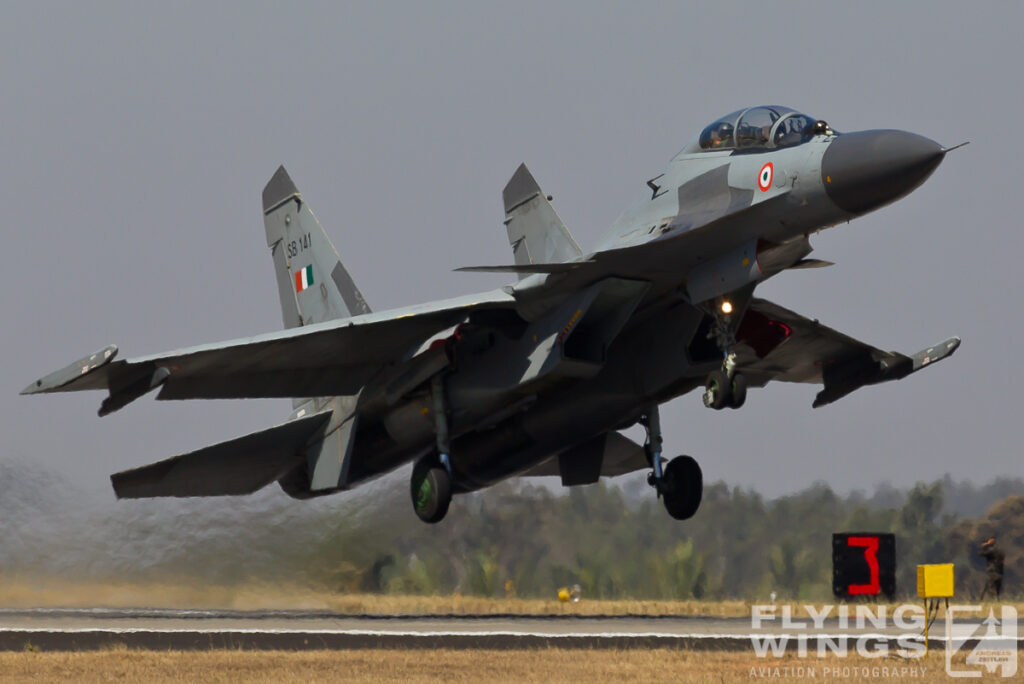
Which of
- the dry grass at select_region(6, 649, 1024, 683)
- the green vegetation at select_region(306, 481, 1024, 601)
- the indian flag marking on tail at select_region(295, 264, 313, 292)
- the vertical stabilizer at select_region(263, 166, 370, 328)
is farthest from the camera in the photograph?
the green vegetation at select_region(306, 481, 1024, 601)

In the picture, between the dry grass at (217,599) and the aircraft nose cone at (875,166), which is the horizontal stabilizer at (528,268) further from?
the dry grass at (217,599)

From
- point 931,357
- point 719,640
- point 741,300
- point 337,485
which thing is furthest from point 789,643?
point 337,485

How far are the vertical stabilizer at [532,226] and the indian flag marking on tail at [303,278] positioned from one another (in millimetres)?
3037

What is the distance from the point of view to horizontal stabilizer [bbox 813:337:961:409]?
17.3 meters

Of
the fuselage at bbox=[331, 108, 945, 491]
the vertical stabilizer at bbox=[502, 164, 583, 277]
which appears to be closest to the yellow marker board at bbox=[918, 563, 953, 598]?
the fuselage at bbox=[331, 108, 945, 491]

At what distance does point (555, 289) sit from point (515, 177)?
162 inches

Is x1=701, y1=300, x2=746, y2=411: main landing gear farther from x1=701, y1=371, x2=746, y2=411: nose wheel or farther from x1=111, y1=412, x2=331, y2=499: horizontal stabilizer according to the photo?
x1=111, y1=412, x2=331, y2=499: horizontal stabilizer

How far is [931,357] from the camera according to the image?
17.4 metres

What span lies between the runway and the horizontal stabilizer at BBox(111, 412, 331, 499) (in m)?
1.64

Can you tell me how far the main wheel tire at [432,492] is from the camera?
638 inches

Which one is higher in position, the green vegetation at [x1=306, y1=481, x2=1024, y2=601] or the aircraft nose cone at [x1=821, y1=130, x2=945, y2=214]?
the aircraft nose cone at [x1=821, y1=130, x2=945, y2=214]

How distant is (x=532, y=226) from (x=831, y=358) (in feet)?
14.0

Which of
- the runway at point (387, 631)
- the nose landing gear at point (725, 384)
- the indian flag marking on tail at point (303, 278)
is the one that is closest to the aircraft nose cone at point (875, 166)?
the nose landing gear at point (725, 384)

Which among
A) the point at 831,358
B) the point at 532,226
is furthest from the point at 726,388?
the point at 532,226
